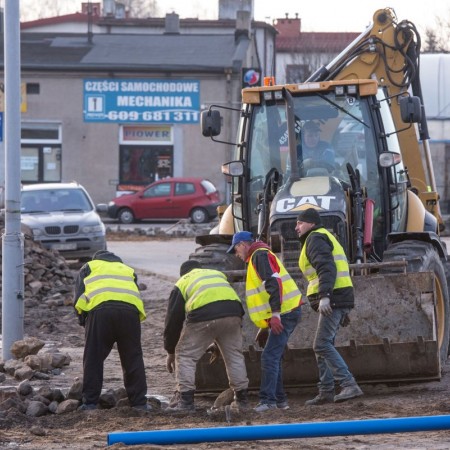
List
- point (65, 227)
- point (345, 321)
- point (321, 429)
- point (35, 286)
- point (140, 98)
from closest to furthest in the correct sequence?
point (321, 429), point (345, 321), point (35, 286), point (65, 227), point (140, 98)

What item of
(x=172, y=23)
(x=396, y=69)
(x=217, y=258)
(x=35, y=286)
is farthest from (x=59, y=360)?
(x=172, y=23)

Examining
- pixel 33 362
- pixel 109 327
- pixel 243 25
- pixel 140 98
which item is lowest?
pixel 33 362

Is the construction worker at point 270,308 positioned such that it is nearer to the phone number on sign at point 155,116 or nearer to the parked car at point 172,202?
the parked car at point 172,202

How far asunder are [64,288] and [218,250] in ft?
24.9

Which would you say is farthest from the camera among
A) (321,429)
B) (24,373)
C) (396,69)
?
(396,69)

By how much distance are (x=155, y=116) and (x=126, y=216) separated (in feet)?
23.0

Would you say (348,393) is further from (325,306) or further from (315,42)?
(315,42)

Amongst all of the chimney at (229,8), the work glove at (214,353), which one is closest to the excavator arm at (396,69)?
the work glove at (214,353)

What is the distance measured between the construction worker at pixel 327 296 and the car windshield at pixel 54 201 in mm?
14883

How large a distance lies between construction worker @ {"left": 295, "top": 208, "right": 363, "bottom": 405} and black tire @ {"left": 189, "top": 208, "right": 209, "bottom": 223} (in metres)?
28.4

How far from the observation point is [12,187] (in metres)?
12.7

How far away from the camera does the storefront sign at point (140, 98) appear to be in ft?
150

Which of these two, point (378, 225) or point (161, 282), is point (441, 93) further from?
point (378, 225)

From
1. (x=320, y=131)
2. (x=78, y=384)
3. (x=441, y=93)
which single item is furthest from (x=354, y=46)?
(x=441, y=93)
